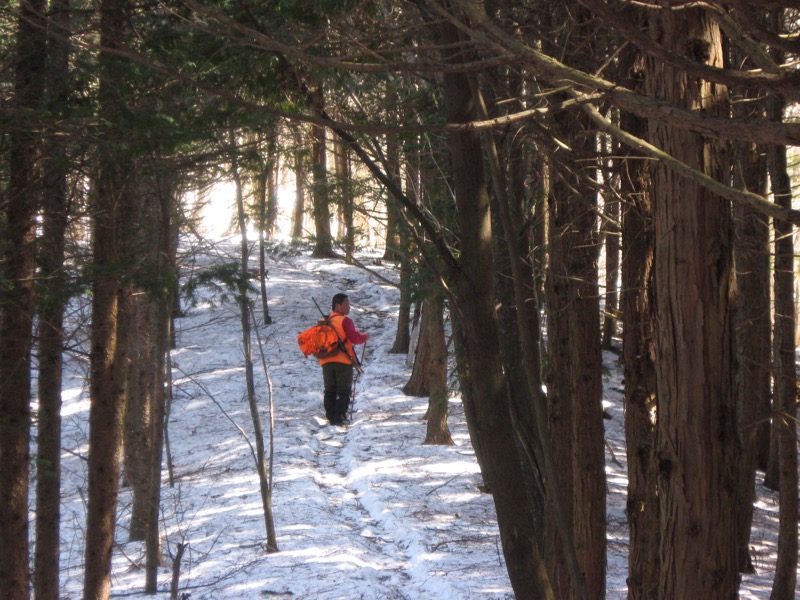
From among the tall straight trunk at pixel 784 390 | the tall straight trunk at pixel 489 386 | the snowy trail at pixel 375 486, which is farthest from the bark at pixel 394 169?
the tall straight trunk at pixel 784 390

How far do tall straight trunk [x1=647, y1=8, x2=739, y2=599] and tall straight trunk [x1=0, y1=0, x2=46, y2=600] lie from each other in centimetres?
571

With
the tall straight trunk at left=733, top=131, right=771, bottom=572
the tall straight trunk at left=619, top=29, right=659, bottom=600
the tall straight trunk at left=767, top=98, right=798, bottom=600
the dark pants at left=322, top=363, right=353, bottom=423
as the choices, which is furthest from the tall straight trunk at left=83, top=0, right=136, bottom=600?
the tall straight trunk at left=767, top=98, right=798, bottom=600

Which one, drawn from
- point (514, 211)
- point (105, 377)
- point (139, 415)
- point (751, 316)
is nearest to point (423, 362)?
point (139, 415)

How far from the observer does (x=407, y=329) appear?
21562 mm

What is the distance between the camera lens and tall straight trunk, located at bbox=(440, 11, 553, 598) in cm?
487

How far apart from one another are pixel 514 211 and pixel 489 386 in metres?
1.38

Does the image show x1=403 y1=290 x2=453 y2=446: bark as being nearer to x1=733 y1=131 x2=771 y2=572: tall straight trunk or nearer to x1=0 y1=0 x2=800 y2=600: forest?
x1=0 y1=0 x2=800 y2=600: forest

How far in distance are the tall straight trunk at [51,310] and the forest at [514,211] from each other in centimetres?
3

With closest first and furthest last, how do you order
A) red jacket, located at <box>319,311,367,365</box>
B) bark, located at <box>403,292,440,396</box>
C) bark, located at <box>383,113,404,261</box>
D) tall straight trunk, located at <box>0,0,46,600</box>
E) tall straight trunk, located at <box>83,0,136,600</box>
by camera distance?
1. bark, located at <box>383,113,404,261</box>
2. tall straight trunk, located at <box>0,0,46,600</box>
3. tall straight trunk, located at <box>83,0,136,600</box>
4. red jacket, located at <box>319,311,367,365</box>
5. bark, located at <box>403,292,440,396</box>

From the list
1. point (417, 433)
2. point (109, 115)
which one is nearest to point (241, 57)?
point (109, 115)

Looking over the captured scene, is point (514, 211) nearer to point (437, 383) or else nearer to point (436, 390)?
point (436, 390)

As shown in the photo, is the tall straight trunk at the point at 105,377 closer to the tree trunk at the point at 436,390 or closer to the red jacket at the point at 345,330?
the red jacket at the point at 345,330

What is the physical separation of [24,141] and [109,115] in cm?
87

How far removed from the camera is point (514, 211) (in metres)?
5.61
